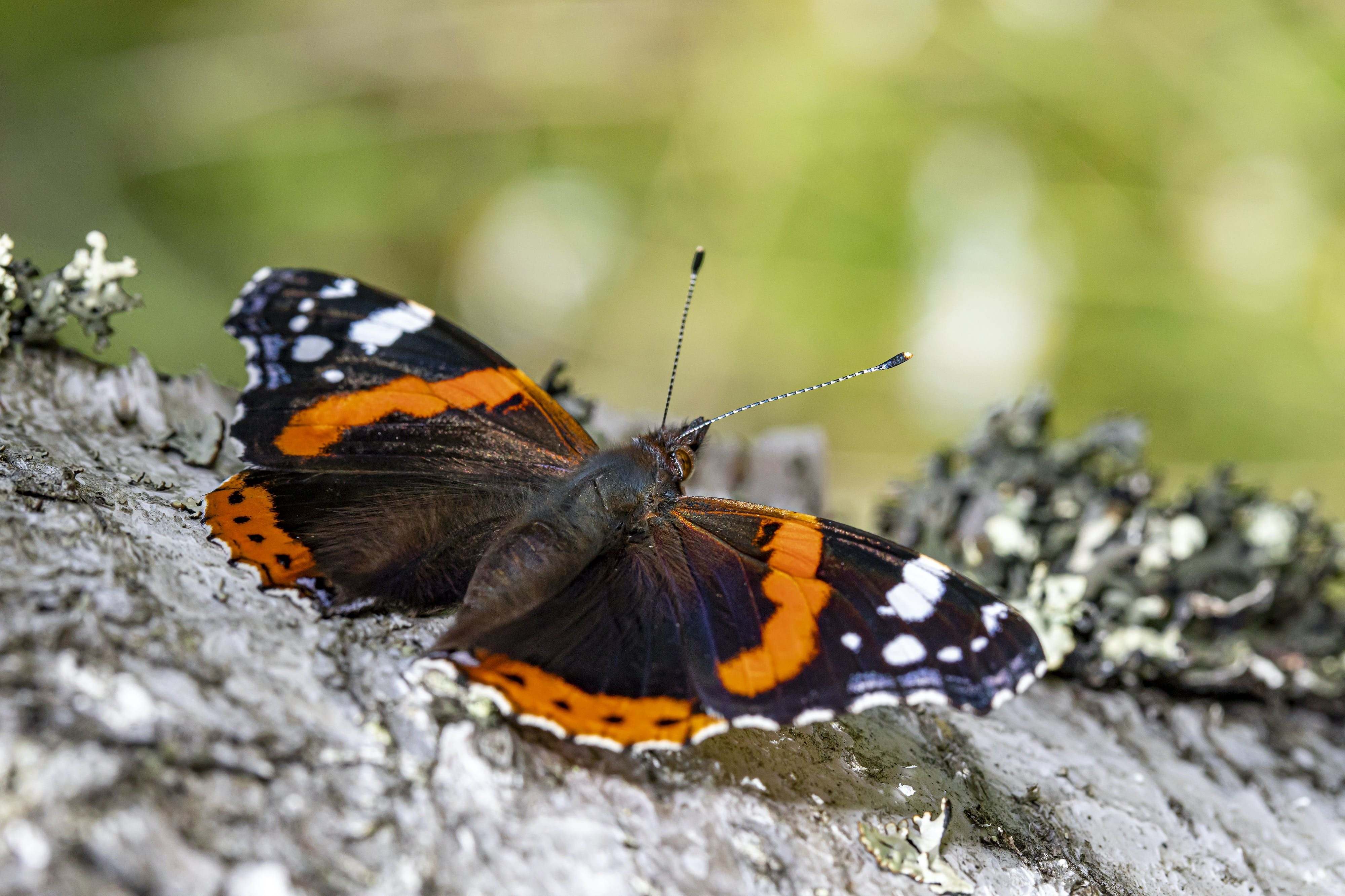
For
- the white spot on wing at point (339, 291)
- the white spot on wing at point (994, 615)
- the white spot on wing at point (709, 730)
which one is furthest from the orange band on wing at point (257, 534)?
the white spot on wing at point (994, 615)

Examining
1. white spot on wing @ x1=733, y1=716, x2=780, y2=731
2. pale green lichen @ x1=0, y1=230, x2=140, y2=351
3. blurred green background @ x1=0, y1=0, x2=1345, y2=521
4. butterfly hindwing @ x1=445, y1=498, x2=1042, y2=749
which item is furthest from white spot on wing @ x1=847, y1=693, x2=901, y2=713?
blurred green background @ x1=0, y1=0, x2=1345, y2=521

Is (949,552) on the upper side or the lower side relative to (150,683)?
upper

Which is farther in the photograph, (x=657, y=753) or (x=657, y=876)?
(x=657, y=753)

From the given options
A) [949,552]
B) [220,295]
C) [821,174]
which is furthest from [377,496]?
[821,174]

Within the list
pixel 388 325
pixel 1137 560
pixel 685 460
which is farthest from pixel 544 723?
pixel 1137 560

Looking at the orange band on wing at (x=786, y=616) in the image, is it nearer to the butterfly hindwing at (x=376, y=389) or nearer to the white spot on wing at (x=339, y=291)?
the butterfly hindwing at (x=376, y=389)

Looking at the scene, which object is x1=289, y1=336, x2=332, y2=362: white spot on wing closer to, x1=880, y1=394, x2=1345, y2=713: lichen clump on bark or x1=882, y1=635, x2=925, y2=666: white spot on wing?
x1=882, y1=635, x2=925, y2=666: white spot on wing

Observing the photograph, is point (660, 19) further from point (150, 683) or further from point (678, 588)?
point (150, 683)
